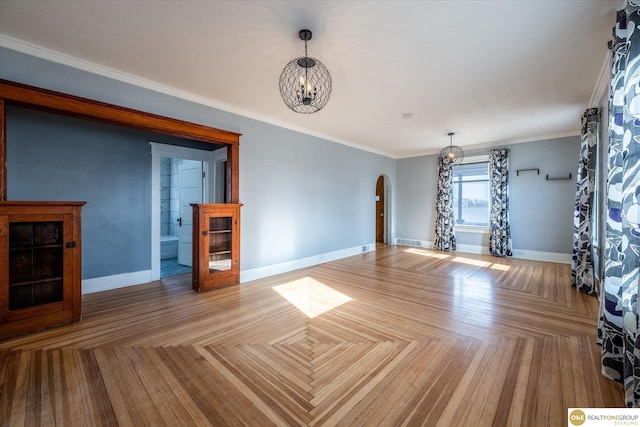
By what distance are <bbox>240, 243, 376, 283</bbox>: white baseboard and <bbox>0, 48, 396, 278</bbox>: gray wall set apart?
3.9 inches

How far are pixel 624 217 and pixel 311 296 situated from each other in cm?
301

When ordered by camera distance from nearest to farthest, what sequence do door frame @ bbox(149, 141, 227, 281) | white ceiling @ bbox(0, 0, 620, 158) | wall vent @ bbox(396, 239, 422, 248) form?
white ceiling @ bbox(0, 0, 620, 158) < door frame @ bbox(149, 141, 227, 281) < wall vent @ bbox(396, 239, 422, 248)

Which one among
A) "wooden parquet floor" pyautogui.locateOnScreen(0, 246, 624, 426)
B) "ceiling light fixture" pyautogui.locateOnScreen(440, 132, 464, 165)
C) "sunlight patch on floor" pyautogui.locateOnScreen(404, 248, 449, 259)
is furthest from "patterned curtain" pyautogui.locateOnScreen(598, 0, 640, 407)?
"sunlight patch on floor" pyautogui.locateOnScreen(404, 248, 449, 259)

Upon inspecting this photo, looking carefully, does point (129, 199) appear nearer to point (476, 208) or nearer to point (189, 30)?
point (189, 30)

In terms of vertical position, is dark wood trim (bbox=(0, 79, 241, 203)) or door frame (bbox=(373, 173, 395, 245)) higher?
dark wood trim (bbox=(0, 79, 241, 203))

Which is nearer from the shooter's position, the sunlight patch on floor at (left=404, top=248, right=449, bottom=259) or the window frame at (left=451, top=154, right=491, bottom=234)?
the sunlight patch on floor at (left=404, top=248, right=449, bottom=259)

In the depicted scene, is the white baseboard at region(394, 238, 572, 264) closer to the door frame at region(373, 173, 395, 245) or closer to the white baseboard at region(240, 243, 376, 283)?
the door frame at region(373, 173, 395, 245)

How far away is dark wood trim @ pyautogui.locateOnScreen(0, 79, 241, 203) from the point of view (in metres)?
2.39

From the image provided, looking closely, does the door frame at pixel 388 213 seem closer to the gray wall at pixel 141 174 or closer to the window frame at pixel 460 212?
the window frame at pixel 460 212

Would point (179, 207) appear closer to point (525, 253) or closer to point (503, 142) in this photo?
point (503, 142)

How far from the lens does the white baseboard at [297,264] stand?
14.2 ft

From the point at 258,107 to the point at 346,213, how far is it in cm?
317

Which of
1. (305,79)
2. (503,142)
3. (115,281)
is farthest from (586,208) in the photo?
(115,281)

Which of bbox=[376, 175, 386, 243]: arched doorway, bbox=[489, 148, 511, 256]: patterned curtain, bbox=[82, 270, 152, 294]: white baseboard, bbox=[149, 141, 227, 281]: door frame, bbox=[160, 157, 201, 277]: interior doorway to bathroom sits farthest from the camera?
bbox=[376, 175, 386, 243]: arched doorway
